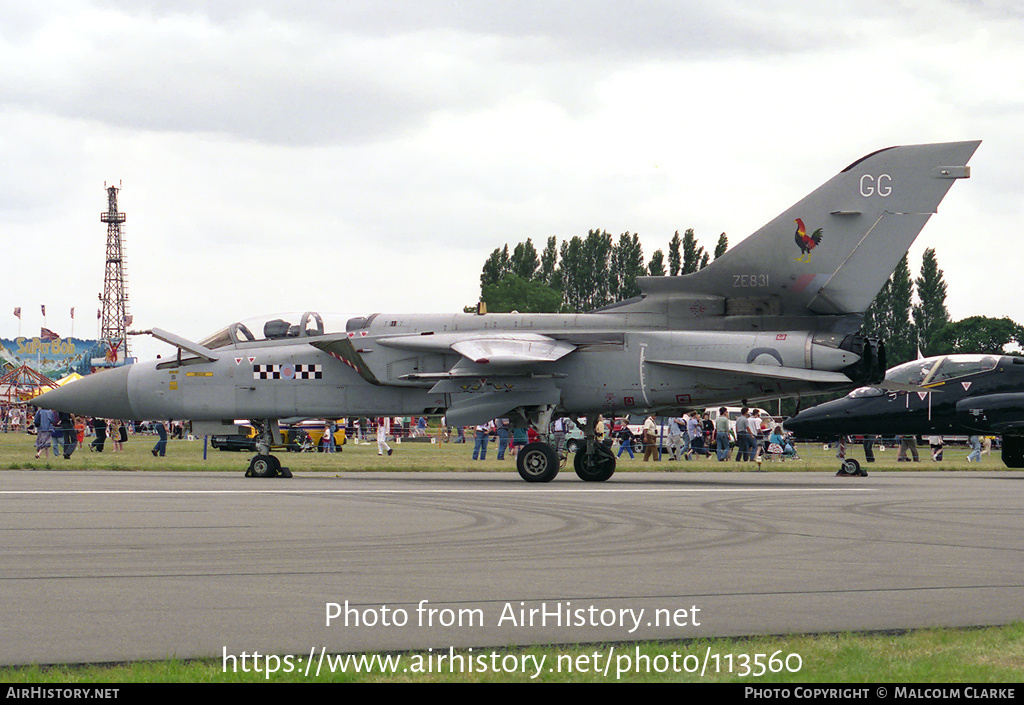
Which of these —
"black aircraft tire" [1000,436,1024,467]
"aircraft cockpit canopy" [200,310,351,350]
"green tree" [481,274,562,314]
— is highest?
"green tree" [481,274,562,314]

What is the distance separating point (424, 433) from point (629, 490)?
40829 mm

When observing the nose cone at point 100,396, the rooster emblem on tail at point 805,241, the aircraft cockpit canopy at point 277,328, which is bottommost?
the nose cone at point 100,396

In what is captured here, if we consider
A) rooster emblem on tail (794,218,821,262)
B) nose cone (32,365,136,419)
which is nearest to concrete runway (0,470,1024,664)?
rooster emblem on tail (794,218,821,262)

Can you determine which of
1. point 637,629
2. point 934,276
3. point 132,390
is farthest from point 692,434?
point 934,276

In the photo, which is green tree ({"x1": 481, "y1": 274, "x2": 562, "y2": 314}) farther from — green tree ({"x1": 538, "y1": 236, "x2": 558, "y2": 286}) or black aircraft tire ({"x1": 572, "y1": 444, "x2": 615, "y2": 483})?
black aircraft tire ({"x1": 572, "y1": 444, "x2": 615, "y2": 483})

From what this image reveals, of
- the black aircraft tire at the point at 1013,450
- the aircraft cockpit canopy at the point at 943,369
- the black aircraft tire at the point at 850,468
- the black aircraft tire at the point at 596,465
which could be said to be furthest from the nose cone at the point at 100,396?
the black aircraft tire at the point at 1013,450

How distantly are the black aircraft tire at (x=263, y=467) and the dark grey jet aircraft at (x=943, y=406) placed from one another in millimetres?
12447

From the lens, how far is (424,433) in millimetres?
57406

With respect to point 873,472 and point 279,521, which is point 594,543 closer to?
point 279,521

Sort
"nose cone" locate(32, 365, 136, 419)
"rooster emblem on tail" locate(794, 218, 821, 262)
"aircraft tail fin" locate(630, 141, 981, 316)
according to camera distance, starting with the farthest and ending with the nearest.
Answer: "nose cone" locate(32, 365, 136, 419), "rooster emblem on tail" locate(794, 218, 821, 262), "aircraft tail fin" locate(630, 141, 981, 316)

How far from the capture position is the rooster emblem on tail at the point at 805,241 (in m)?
18.5

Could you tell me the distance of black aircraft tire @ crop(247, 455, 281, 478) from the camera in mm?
20484

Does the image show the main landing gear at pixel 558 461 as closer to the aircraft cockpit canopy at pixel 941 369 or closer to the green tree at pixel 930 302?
the aircraft cockpit canopy at pixel 941 369

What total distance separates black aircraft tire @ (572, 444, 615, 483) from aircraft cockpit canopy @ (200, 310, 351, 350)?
4956mm
